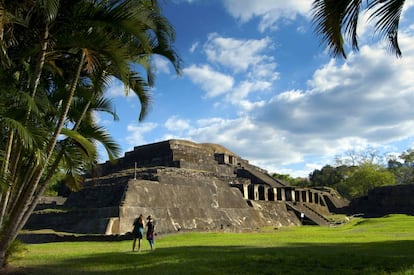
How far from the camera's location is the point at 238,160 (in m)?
40.4

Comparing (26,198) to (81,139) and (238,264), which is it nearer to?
(81,139)

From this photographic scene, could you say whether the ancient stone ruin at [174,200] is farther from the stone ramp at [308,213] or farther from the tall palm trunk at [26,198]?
the tall palm trunk at [26,198]

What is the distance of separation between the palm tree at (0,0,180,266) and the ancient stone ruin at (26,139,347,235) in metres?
1.62

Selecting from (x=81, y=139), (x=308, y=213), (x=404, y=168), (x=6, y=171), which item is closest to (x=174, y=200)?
(x=308, y=213)

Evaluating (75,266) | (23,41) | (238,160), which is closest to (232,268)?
(75,266)

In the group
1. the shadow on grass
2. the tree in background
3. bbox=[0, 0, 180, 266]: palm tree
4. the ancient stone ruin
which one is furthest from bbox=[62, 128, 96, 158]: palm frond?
the tree in background

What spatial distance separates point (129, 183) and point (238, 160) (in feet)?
67.7

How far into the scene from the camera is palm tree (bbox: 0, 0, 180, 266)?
7172 millimetres

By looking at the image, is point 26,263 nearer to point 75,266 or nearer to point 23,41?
point 75,266

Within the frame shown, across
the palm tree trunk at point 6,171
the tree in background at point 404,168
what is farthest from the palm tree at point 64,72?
the tree in background at point 404,168

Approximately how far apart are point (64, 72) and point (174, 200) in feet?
46.3

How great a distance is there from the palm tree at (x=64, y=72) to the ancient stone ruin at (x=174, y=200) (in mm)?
1621

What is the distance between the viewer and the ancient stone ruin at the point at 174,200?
776 inches

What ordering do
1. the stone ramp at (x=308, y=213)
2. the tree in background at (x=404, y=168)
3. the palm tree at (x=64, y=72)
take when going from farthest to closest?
the tree in background at (x=404, y=168)
the stone ramp at (x=308, y=213)
the palm tree at (x=64, y=72)
